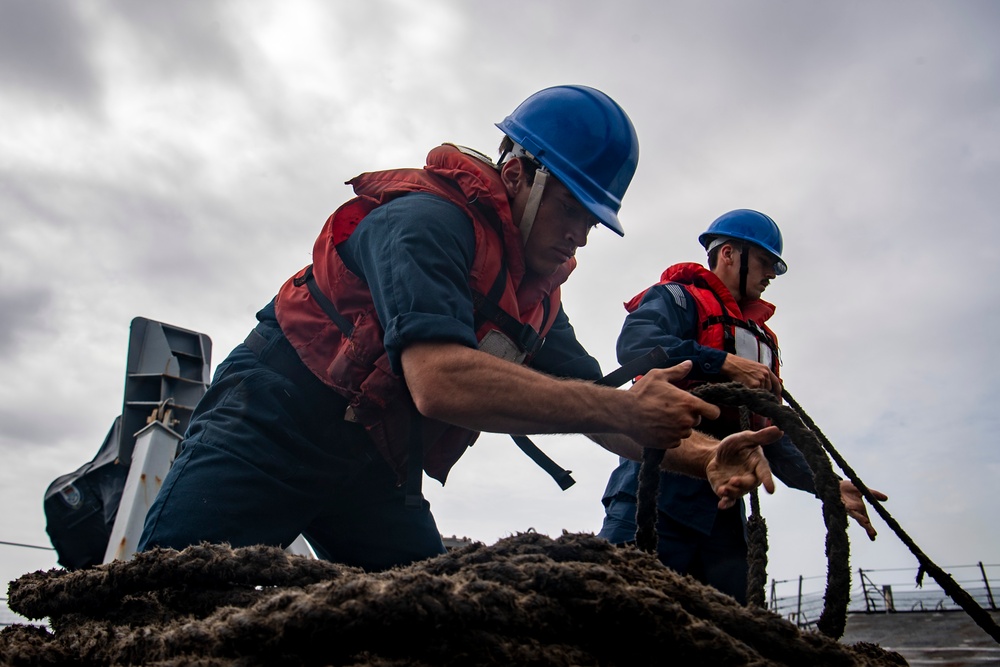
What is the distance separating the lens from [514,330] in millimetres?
2379

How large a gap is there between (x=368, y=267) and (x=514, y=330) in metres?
0.50

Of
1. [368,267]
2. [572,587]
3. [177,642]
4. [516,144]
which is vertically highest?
[516,144]

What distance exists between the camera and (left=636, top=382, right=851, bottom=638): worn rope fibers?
1.69m

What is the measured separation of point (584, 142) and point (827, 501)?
137cm

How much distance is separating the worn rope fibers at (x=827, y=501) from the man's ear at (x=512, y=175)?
960 mm

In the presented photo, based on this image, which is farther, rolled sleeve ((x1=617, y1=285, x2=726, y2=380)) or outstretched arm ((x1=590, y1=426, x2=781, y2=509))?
rolled sleeve ((x1=617, y1=285, x2=726, y2=380))

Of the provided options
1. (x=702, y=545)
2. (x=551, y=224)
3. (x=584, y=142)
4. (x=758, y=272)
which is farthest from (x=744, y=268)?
(x=551, y=224)

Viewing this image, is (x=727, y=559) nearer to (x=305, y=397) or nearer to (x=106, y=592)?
(x=305, y=397)

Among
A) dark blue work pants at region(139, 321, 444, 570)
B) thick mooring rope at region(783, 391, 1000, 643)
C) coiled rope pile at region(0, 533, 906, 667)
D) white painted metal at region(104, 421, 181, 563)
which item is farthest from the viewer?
white painted metal at region(104, 421, 181, 563)

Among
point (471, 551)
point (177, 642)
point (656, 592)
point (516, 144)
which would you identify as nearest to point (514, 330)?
point (516, 144)

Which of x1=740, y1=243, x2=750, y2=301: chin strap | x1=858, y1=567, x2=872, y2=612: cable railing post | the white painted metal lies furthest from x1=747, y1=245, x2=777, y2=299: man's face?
x1=858, y1=567, x2=872, y2=612: cable railing post

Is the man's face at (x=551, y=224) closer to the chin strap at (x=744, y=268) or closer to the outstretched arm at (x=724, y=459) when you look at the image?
the outstretched arm at (x=724, y=459)

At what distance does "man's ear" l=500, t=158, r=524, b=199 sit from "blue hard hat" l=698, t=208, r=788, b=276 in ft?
6.61

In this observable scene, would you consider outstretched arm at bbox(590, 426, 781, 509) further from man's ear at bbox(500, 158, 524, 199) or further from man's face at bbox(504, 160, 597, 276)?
man's ear at bbox(500, 158, 524, 199)
